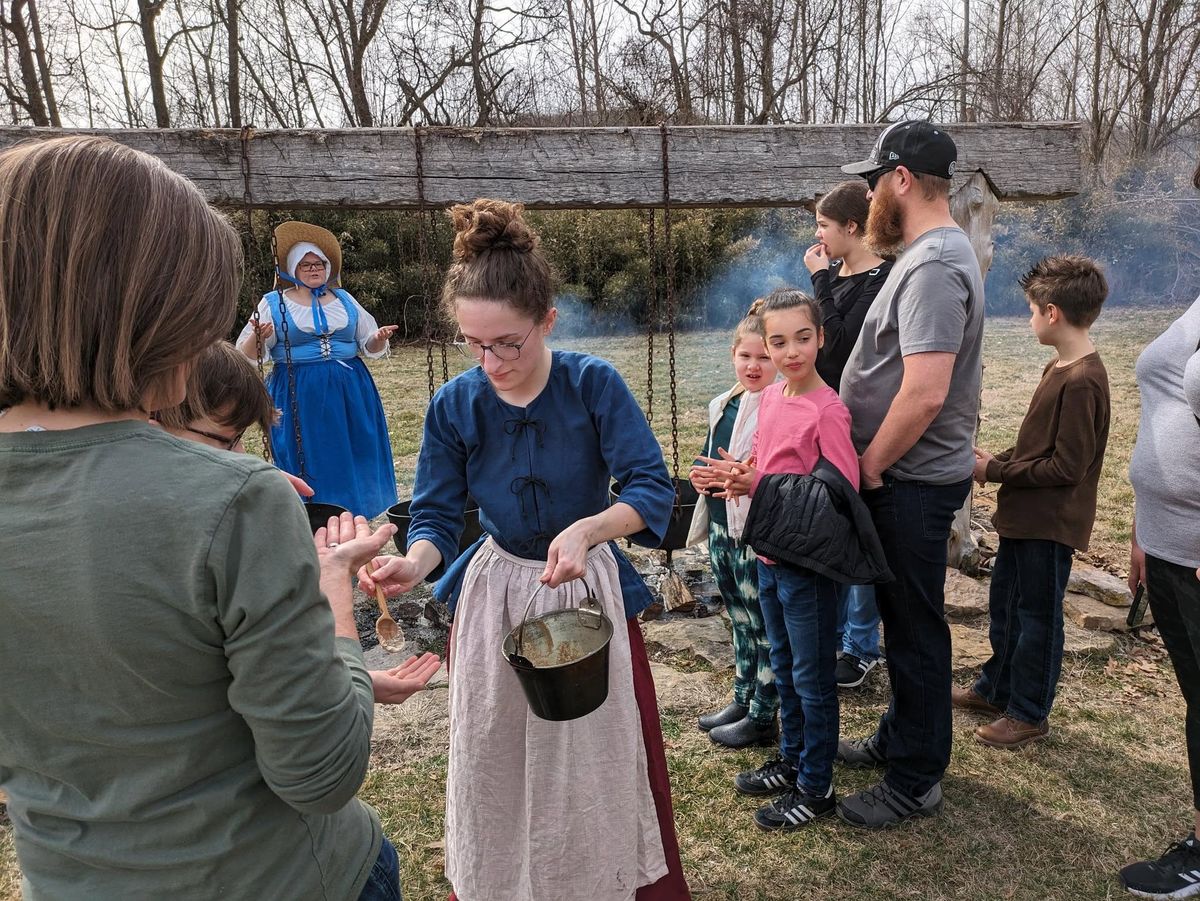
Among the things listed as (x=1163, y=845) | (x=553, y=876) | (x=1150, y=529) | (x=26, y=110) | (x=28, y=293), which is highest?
(x=26, y=110)

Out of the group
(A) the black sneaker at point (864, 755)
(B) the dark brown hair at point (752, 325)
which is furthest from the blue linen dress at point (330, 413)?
(A) the black sneaker at point (864, 755)

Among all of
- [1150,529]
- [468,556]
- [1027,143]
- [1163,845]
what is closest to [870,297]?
[1150,529]

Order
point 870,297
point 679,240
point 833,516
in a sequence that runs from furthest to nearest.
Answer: point 679,240 → point 870,297 → point 833,516

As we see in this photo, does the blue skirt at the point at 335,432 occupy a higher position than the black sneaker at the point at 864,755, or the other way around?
the blue skirt at the point at 335,432

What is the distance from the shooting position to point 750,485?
8.21ft

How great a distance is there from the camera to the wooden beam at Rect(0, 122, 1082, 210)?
12.1 ft

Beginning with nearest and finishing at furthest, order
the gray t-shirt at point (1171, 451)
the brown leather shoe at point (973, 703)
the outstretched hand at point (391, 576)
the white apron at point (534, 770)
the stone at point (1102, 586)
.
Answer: the outstretched hand at point (391, 576) → the white apron at point (534, 770) → the gray t-shirt at point (1171, 451) → the brown leather shoe at point (973, 703) → the stone at point (1102, 586)

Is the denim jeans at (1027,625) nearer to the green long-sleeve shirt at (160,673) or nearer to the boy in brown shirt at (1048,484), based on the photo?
the boy in brown shirt at (1048,484)

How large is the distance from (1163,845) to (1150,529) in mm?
1152

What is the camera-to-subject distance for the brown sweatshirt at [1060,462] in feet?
9.66

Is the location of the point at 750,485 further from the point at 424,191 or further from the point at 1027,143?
the point at 1027,143

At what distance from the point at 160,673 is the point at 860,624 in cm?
324

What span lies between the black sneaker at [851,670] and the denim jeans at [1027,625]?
499 millimetres

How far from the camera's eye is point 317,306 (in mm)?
4754
